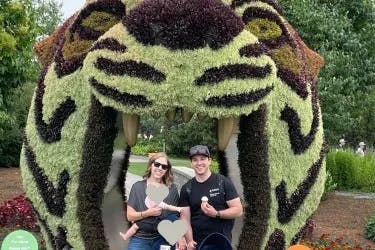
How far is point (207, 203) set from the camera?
4383 mm

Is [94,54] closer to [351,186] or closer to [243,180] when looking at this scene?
[243,180]

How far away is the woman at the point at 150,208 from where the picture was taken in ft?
14.3

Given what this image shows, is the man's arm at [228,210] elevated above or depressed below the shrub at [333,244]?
above

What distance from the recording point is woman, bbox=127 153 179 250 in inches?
171

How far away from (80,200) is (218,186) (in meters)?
1.03

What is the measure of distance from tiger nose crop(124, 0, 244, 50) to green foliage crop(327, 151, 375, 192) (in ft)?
37.7

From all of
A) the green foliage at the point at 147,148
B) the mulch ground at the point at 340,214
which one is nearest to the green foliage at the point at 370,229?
the mulch ground at the point at 340,214

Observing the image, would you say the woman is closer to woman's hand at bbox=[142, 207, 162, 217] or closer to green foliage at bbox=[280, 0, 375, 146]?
woman's hand at bbox=[142, 207, 162, 217]

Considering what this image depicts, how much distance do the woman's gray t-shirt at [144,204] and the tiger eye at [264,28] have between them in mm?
1327

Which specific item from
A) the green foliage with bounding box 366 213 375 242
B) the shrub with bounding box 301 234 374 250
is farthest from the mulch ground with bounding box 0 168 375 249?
the shrub with bounding box 301 234 374 250

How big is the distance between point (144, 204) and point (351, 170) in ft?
39.3

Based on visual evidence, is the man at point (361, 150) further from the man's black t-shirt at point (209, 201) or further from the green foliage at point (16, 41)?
the man's black t-shirt at point (209, 201)

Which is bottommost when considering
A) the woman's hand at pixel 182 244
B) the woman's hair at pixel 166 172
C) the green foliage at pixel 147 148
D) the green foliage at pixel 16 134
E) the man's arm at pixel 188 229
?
the green foliage at pixel 147 148

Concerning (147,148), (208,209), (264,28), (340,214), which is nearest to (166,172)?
(208,209)
